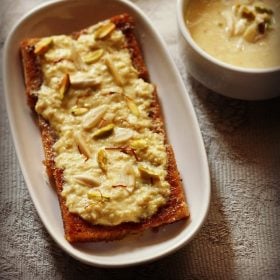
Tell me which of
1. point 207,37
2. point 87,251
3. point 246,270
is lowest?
point 246,270

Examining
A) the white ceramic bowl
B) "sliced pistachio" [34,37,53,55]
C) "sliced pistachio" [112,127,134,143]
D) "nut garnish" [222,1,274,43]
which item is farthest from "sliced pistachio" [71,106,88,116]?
"nut garnish" [222,1,274,43]

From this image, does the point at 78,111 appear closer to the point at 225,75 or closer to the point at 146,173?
the point at 146,173

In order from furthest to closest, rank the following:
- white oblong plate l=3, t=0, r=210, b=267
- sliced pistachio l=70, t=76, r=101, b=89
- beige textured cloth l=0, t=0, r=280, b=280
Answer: sliced pistachio l=70, t=76, r=101, b=89 < beige textured cloth l=0, t=0, r=280, b=280 < white oblong plate l=3, t=0, r=210, b=267

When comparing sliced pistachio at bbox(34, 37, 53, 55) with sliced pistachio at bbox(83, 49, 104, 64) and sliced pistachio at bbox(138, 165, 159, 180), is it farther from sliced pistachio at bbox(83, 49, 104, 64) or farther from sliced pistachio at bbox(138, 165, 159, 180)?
sliced pistachio at bbox(138, 165, 159, 180)

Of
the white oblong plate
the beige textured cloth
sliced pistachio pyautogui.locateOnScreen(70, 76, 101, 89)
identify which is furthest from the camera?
sliced pistachio pyautogui.locateOnScreen(70, 76, 101, 89)

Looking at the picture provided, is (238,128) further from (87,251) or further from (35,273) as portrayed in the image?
(35,273)

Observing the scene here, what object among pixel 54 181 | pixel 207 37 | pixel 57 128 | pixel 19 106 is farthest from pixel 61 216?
pixel 207 37

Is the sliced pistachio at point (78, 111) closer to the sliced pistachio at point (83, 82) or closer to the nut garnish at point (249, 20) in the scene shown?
the sliced pistachio at point (83, 82)
